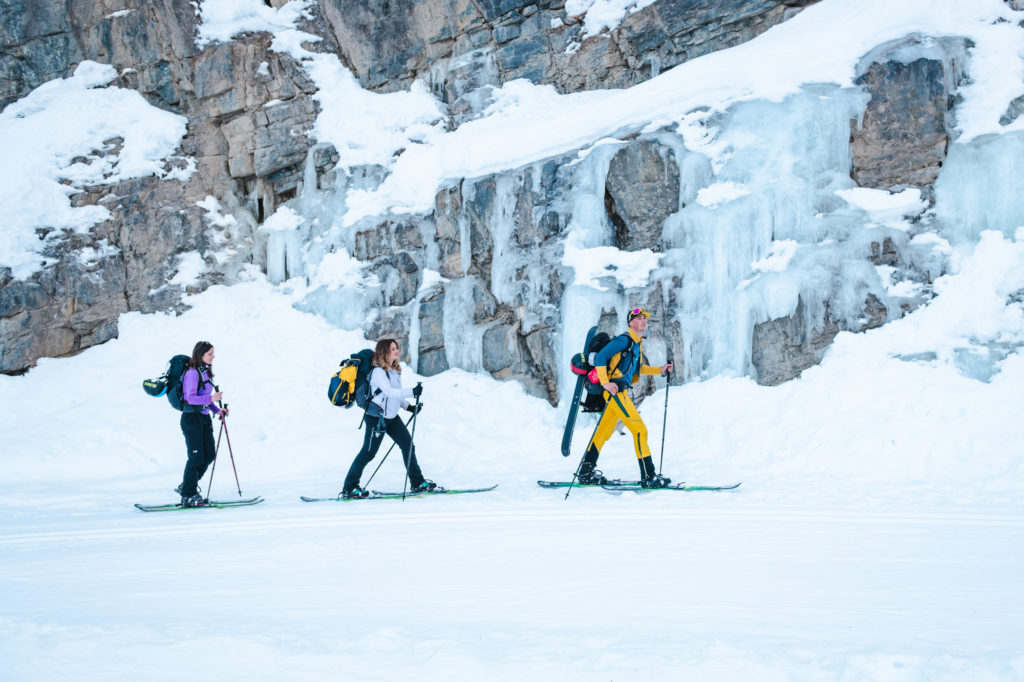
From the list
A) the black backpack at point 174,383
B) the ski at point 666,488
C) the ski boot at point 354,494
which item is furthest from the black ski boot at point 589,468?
the black backpack at point 174,383

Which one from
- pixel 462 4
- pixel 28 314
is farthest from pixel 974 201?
pixel 28 314

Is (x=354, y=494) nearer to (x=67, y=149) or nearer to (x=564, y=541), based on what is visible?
(x=564, y=541)

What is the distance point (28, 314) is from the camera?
14.4 m

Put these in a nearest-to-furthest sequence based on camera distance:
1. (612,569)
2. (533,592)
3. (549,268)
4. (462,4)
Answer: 1. (533,592)
2. (612,569)
3. (549,268)
4. (462,4)

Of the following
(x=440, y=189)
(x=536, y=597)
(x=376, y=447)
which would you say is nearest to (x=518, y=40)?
(x=440, y=189)

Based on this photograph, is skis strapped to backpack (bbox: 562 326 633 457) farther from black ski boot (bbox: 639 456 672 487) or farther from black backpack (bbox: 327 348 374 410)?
black backpack (bbox: 327 348 374 410)

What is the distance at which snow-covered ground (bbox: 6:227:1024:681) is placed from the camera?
110 inches

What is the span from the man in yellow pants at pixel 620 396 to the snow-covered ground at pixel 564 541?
0.52 m

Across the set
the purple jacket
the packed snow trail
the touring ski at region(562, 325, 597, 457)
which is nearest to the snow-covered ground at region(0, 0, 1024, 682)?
the packed snow trail

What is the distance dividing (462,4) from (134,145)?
8.06 metres

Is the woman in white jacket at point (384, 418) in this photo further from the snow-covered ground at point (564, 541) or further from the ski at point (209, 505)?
the ski at point (209, 505)

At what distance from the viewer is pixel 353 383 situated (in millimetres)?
7242

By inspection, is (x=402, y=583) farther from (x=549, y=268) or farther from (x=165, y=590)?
(x=549, y=268)

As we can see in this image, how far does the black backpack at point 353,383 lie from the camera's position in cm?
720
